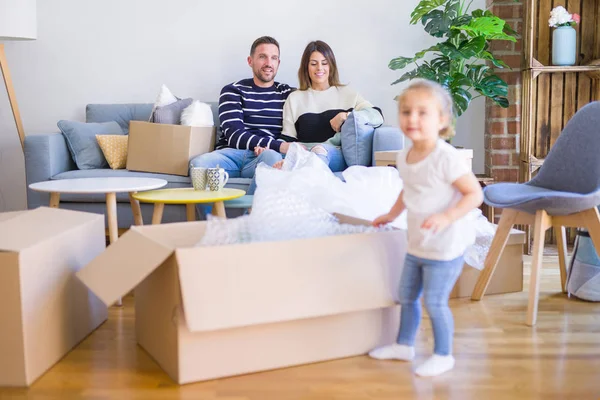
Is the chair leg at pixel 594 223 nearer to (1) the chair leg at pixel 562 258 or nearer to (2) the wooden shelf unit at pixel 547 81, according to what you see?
(1) the chair leg at pixel 562 258

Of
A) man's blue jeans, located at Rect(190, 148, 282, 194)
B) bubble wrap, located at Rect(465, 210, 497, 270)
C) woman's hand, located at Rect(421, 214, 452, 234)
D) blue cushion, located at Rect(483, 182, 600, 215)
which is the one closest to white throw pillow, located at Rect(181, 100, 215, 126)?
man's blue jeans, located at Rect(190, 148, 282, 194)

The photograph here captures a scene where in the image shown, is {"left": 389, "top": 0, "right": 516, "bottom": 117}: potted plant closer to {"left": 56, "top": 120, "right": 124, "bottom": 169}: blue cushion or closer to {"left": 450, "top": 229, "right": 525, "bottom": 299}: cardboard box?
{"left": 450, "top": 229, "right": 525, "bottom": 299}: cardboard box

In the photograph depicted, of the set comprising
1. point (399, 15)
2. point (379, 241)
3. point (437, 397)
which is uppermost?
point (399, 15)

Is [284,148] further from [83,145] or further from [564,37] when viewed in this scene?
[564,37]

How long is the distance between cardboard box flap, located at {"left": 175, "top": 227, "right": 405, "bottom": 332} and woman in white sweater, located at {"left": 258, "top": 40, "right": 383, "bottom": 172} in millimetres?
1736

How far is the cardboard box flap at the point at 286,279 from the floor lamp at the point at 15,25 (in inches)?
102

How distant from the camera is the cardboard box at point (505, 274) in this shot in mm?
2789

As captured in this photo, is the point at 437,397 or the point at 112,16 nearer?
the point at 437,397

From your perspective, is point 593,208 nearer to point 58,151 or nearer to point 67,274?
point 67,274

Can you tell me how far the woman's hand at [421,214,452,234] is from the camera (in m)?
1.83

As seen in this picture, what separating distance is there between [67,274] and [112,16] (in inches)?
106

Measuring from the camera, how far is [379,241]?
2.05 m

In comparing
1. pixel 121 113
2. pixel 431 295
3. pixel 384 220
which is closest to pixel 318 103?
→ pixel 121 113

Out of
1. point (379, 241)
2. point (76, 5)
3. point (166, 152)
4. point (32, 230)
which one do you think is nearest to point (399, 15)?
point (166, 152)
